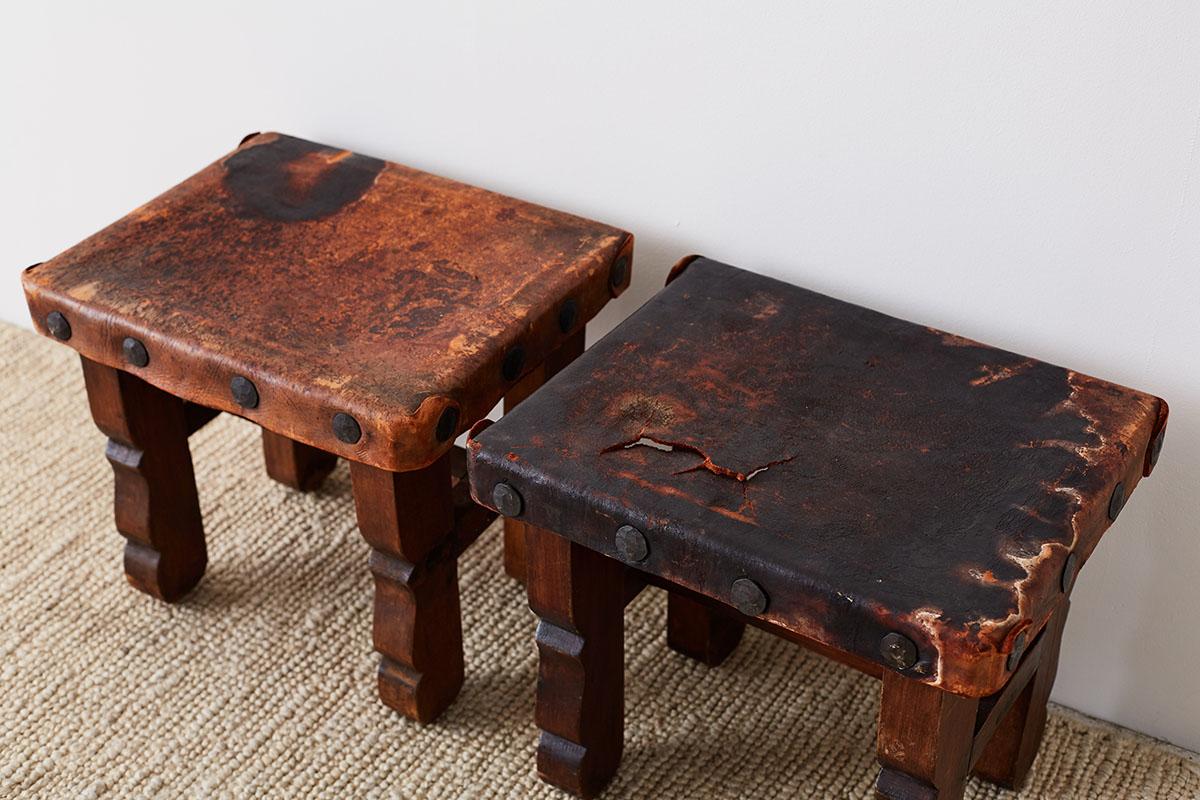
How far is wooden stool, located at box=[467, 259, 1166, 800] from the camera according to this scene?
2.91 ft

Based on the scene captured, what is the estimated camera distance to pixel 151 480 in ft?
4.24

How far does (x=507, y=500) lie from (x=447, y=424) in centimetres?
8

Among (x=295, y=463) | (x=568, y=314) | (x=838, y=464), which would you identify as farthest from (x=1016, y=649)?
(x=295, y=463)

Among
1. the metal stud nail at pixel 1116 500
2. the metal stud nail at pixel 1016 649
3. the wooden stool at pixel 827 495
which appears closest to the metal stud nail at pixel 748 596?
the wooden stool at pixel 827 495

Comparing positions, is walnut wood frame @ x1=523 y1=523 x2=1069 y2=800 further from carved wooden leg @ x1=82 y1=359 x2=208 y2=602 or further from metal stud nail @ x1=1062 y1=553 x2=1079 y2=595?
carved wooden leg @ x1=82 y1=359 x2=208 y2=602

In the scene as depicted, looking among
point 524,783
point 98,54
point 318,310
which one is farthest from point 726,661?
point 98,54

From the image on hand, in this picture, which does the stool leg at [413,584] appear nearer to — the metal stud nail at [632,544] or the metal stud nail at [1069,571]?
the metal stud nail at [632,544]

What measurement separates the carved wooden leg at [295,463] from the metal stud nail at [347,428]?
1.46 feet

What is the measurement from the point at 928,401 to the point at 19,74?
3.31 ft

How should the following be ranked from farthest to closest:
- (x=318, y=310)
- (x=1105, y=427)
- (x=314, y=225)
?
(x=314, y=225) < (x=318, y=310) < (x=1105, y=427)

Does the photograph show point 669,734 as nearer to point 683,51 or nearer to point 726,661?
point 726,661

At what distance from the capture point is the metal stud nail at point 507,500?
3.25 ft

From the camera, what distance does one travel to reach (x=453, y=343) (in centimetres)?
107

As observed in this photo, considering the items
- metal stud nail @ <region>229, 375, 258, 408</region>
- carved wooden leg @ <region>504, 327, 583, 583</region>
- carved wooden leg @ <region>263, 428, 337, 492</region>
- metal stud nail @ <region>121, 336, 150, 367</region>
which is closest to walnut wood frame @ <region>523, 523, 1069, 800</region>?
carved wooden leg @ <region>504, 327, 583, 583</region>
